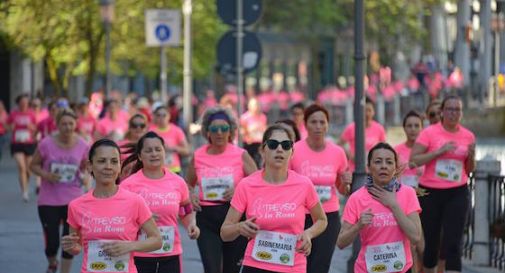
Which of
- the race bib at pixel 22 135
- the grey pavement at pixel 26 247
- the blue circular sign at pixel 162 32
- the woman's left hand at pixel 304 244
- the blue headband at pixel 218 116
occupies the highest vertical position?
the blue circular sign at pixel 162 32

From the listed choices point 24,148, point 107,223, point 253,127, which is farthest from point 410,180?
point 24,148

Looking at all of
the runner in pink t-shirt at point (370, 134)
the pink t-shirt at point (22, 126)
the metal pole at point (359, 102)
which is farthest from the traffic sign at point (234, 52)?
the pink t-shirt at point (22, 126)

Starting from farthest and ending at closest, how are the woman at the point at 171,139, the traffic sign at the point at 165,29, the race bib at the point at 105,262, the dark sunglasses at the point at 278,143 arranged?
the traffic sign at the point at 165,29 → the woman at the point at 171,139 → the dark sunglasses at the point at 278,143 → the race bib at the point at 105,262

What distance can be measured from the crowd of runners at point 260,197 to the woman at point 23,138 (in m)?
5.91

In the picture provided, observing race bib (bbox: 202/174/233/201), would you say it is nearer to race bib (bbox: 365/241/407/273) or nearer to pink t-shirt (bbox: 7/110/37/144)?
race bib (bbox: 365/241/407/273)

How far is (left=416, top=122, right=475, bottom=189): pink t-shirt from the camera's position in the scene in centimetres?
1305

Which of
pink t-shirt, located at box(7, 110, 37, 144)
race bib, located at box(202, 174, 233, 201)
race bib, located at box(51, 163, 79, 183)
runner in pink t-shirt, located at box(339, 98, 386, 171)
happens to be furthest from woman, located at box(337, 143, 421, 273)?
pink t-shirt, located at box(7, 110, 37, 144)

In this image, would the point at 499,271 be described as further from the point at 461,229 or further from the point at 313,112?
the point at 313,112

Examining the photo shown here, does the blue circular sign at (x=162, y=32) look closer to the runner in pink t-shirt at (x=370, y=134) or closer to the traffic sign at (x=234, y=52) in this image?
the traffic sign at (x=234, y=52)

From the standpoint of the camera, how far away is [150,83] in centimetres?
6106

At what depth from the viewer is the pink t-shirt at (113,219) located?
28.0ft

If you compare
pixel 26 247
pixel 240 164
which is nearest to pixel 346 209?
pixel 240 164

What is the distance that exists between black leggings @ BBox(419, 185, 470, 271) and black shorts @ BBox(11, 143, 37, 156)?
39.1 feet

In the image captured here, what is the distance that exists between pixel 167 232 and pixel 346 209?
1.57 meters
